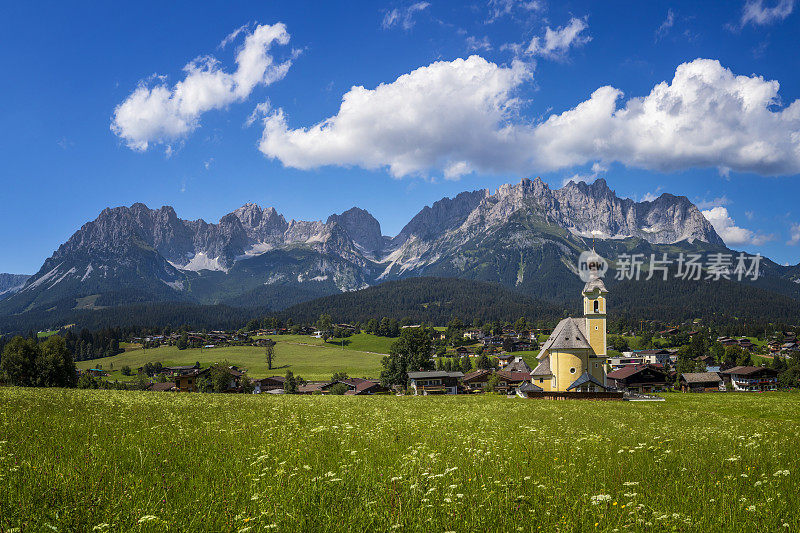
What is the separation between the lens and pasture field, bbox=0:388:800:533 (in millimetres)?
5688

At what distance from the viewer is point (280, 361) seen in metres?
176

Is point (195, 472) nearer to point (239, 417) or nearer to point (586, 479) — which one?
point (586, 479)

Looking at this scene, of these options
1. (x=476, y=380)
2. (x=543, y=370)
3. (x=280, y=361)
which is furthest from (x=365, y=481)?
(x=280, y=361)

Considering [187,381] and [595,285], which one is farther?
[187,381]

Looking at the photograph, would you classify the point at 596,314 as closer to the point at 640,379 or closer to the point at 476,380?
the point at 640,379

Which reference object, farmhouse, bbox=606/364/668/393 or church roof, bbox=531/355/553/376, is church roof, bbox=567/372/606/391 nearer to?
church roof, bbox=531/355/553/376

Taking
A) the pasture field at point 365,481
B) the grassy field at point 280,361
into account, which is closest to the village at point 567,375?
the grassy field at point 280,361

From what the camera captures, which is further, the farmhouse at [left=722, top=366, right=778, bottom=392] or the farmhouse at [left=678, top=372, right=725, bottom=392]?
the farmhouse at [left=722, top=366, right=778, bottom=392]

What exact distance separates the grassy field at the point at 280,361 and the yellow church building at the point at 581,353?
276 feet

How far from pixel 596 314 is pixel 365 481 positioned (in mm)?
73819

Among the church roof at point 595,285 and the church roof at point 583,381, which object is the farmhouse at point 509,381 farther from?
the church roof at point 583,381

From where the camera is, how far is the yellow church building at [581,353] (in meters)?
64.0

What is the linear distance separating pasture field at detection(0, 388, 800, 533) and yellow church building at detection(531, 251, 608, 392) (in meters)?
51.9

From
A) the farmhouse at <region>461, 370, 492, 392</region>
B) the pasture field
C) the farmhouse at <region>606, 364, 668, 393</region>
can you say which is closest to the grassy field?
the farmhouse at <region>461, 370, 492, 392</region>
